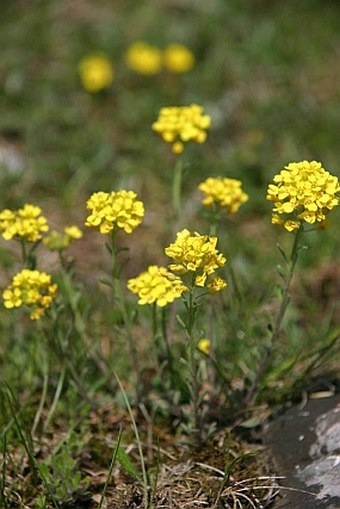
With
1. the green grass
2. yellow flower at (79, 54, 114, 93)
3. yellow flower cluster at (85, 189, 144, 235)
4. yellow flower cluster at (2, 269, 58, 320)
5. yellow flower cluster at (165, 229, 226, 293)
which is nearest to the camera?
yellow flower cluster at (165, 229, 226, 293)

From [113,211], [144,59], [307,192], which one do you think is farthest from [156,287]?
[144,59]

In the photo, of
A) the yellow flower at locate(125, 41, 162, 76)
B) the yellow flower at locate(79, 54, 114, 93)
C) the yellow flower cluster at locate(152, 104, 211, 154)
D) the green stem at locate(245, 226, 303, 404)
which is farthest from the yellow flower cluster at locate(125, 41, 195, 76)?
the green stem at locate(245, 226, 303, 404)

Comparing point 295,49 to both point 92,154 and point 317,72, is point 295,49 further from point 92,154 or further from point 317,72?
point 92,154

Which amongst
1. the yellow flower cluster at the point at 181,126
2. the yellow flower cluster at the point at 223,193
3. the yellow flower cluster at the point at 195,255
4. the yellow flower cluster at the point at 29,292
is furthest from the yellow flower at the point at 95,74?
the yellow flower cluster at the point at 195,255

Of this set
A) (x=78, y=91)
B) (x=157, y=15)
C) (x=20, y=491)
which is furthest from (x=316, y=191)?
(x=157, y=15)

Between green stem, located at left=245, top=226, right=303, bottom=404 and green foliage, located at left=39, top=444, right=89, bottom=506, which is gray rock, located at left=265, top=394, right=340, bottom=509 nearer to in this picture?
green stem, located at left=245, top=226, right=303, bottom=404
